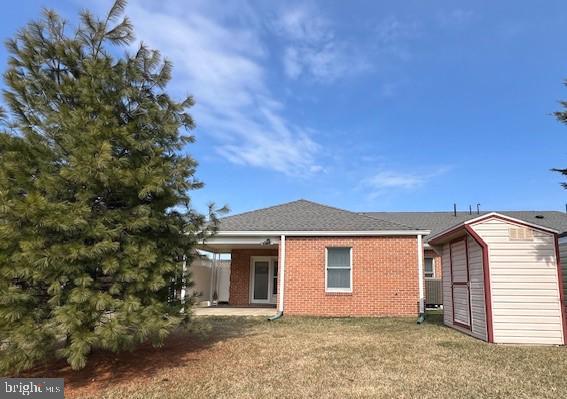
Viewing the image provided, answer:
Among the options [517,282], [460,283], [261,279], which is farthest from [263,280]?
[517,282]

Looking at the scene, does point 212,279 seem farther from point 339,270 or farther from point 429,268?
→ point 429,268

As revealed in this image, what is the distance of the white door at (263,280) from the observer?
17016mm

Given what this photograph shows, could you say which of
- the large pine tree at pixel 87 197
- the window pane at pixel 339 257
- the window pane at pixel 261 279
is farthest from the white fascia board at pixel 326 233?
the large pine tree at pixel 87 197

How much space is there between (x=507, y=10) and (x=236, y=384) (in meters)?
11.0

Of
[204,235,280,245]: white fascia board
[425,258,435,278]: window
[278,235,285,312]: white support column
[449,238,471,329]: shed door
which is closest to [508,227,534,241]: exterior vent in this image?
[449,238,471,329]: shed door

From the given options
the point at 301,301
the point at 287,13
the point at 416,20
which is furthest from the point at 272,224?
the point at 416,20

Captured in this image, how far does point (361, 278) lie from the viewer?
43.4ft

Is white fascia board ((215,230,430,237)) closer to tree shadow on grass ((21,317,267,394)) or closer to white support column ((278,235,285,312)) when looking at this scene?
white support column ((278,235,285,312))

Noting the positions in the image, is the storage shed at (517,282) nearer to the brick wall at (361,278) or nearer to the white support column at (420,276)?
the white support column at (420,276)

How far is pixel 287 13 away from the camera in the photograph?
10195 mm

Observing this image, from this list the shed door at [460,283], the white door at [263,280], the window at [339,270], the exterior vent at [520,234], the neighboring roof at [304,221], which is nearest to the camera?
the exterior vent at [520,234]

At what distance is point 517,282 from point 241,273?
37.1ft

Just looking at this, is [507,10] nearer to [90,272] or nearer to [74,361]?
[90,272]

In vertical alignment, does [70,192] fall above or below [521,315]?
above
